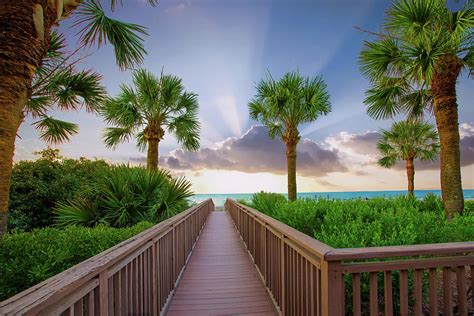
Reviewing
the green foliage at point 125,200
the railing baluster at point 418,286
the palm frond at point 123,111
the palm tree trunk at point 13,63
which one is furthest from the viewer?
the palm frond at point 123,111

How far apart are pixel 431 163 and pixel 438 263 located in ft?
75.1

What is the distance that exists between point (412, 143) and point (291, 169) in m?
12.6

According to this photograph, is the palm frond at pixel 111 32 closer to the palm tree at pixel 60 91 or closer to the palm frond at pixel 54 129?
the palm tree at pixel 60 91

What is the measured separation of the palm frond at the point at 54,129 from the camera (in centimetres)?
792

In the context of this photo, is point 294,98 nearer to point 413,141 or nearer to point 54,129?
point 54,129

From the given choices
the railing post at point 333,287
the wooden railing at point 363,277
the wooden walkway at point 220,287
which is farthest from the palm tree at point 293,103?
the railing post at point 333,287

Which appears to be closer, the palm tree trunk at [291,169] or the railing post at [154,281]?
the railing post at [154,281]

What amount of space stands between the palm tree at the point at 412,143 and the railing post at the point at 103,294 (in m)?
21.3

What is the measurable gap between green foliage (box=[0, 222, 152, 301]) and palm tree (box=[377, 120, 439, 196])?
20.7 meters

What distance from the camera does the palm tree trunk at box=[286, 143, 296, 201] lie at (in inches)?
483

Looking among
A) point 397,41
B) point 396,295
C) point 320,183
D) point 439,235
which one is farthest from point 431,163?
point 396,295

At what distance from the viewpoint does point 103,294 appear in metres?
1.58

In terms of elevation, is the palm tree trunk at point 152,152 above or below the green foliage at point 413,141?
below

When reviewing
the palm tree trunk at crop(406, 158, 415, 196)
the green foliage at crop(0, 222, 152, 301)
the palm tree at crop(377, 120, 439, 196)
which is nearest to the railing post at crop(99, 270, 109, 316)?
the green foliage at crop(0, 222, 152, 301)
